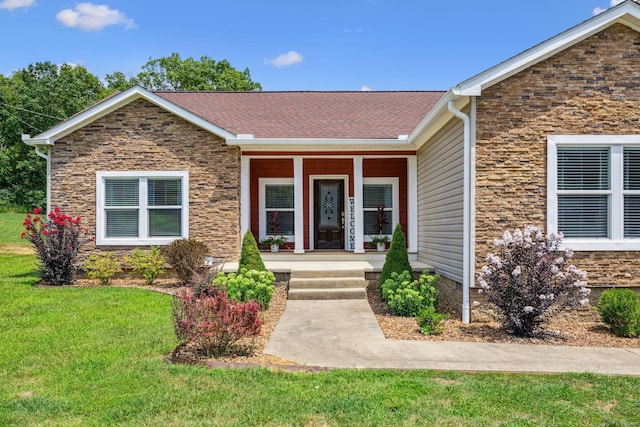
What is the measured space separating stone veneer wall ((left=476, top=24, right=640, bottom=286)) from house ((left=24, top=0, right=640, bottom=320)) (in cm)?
2

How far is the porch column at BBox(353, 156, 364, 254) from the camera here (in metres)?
12.1

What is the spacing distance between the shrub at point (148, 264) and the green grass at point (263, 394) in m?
4.78

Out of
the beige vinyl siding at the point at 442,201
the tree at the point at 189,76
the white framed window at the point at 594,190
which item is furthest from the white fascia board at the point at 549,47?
the tree at the point at 189,76

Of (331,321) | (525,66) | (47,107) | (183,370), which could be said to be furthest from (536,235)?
(47,107)

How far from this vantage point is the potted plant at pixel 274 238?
41.9 feet

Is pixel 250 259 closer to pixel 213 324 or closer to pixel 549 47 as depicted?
pixel 213 324

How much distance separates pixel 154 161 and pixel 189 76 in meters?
30.1

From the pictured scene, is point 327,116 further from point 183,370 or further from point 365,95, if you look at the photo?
point 183,370

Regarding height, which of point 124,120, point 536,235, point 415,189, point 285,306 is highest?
point 124,120

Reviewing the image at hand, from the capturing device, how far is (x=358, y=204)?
477 inches

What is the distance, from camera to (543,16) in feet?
54.6

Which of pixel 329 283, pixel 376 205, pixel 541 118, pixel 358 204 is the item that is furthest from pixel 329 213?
pixel 541 118

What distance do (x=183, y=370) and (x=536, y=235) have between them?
4.73m

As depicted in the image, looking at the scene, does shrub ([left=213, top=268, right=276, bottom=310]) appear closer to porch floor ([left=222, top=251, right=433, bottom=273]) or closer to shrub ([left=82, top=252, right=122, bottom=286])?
porch floor ([left=222, top=251, right=433, bottom=273])
